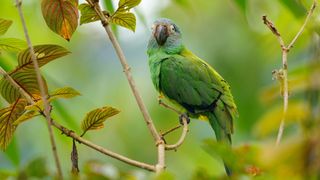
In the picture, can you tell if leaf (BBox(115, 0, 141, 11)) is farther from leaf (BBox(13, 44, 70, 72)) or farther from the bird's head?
the bird's head

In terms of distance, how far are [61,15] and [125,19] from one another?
0.14 metres

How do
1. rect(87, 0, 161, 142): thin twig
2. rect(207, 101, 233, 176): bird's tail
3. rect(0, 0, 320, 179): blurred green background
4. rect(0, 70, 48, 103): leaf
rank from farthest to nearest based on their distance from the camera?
rect(0, 0, 320, 179): blurred green background
rect(207, 101, 233, 176): bird's tail
rect(0, 70, 48, 103): leaf
rect(87, 0, 161, 142): thin twig

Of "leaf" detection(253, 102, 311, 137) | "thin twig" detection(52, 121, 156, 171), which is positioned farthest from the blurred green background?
"leaf" detection(253, 102, 311, 137)

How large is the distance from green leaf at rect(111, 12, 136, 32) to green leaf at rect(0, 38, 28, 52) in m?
0.19

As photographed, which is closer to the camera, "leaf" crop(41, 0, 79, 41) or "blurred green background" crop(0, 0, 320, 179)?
"leaf" crop(41, 0, 79, 41)

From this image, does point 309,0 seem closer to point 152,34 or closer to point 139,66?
point 152,34

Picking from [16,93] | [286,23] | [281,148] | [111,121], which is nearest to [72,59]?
[111,121]

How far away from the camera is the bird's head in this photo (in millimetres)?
2494

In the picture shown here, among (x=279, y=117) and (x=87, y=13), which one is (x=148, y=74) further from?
(x=279, y=117)

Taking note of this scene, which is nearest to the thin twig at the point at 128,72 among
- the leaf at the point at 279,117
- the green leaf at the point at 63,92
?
the green leaf at the point at 63,92

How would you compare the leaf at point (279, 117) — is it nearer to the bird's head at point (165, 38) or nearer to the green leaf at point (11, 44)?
the green leaf at point (11, 44)

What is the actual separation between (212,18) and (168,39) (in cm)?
450

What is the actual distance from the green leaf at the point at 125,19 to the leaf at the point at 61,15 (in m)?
0.09

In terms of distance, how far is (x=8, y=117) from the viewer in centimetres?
120
